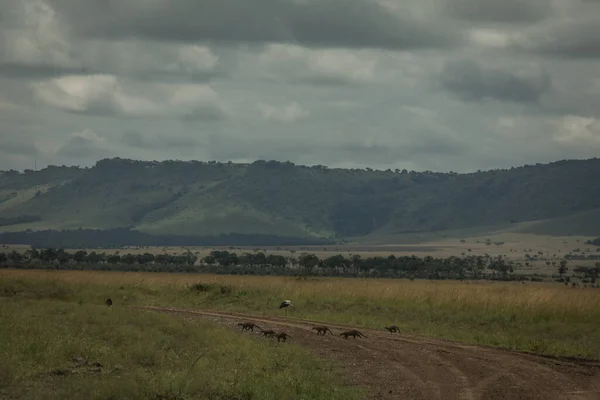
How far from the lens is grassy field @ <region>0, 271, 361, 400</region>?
60.9ft

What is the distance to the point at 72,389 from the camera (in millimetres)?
18250

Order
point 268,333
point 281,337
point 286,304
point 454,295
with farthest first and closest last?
point 454,295 < point 286,304 < point 268,333 < point 281,337

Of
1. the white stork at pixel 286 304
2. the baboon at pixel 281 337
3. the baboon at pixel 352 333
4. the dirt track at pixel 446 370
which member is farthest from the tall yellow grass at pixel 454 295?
the baboon at pixel 281 337

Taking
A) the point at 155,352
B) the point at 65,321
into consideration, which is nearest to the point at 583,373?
the point at 155,352

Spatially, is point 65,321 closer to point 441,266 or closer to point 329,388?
point 329,388

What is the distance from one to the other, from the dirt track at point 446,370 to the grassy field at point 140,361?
1086 mm

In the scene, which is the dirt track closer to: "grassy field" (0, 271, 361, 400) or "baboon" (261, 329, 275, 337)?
"baboon" (261, 329, 275, 337)

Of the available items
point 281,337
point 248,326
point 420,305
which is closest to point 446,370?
point 281,337

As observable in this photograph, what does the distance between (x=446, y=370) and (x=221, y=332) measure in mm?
7539

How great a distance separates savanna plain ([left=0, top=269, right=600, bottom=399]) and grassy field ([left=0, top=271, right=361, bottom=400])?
35 mm

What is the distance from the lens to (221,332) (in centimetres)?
2822

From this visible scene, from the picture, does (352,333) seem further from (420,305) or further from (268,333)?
(420,305)

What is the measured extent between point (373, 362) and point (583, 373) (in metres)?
5.21

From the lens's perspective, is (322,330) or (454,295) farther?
(454,295)
